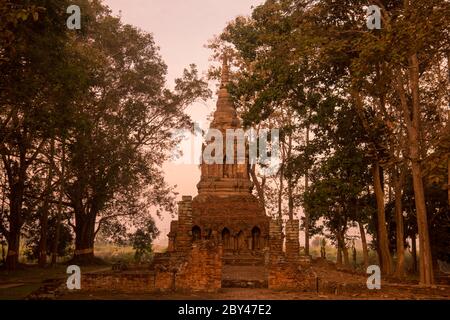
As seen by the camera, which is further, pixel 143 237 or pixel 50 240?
pixel 143 237

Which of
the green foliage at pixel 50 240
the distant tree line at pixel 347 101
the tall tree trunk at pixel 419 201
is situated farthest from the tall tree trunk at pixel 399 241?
the green foliage at pixel 50 240

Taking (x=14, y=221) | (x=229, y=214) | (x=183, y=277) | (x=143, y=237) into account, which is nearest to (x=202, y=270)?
(x=183, y=277)

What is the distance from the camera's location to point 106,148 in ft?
98.8

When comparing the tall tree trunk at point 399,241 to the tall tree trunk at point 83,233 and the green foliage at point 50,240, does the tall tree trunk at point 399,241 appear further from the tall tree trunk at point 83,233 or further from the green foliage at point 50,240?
the green foliage at point 50,240

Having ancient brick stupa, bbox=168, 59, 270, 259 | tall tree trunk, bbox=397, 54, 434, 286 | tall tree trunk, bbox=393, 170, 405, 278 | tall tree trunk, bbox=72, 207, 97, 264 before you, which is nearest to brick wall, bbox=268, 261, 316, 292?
tall tree trunk, bbox=397, 54, 434, 286

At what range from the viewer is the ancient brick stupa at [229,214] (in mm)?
25234

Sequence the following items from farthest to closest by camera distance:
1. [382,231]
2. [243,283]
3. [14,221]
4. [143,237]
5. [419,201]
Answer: [143,237] → [14,221] → [382,231] → [243,283] → [419,201]

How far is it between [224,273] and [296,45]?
28.2 ft

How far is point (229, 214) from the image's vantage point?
25.9 meters

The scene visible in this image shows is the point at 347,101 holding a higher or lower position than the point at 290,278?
higher

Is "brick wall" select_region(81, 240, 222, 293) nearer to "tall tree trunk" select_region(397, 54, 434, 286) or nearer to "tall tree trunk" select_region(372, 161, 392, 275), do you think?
"tall tree trunk" select_region(397, 54, 434, 286)

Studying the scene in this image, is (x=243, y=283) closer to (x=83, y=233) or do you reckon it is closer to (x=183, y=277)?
(x=183, y=277)

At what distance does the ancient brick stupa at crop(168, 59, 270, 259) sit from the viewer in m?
25.2
